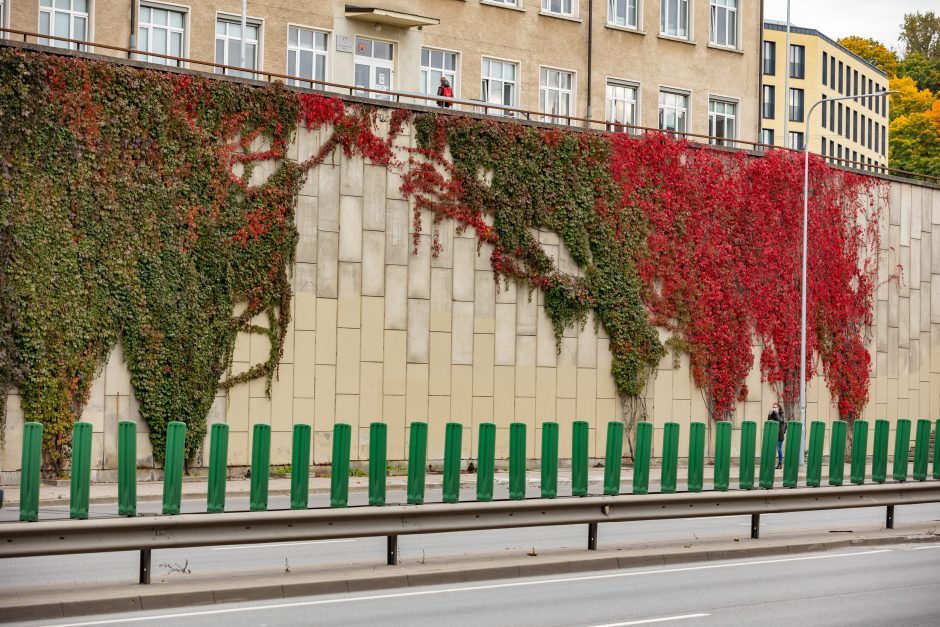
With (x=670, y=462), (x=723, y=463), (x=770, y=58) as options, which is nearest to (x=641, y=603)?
(x=670, y=462)

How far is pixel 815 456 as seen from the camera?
708 inches

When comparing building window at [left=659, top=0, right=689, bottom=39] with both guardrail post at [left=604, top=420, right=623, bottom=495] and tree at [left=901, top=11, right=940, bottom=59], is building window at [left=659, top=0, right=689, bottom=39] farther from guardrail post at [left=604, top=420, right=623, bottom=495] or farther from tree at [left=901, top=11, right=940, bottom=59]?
tree at [left=901, top=11, right=940, bottom=59]

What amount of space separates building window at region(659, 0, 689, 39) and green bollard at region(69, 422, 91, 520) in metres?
37.1

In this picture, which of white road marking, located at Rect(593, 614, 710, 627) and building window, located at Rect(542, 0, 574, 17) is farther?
building window, located at Rect(542, 0, 574, 17)

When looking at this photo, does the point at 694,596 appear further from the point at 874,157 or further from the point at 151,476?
the point at 874,157

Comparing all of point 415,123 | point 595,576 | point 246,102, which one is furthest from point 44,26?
point 595,576

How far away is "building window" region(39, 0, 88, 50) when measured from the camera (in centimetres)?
3466

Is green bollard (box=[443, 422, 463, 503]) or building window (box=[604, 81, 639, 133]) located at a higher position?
building window (box=[604, 81, 639, 133])

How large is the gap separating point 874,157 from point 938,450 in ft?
321

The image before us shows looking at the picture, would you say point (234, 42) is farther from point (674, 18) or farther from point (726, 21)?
point (726, 21)

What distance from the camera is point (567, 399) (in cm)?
3625

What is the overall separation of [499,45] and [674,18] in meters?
7.51

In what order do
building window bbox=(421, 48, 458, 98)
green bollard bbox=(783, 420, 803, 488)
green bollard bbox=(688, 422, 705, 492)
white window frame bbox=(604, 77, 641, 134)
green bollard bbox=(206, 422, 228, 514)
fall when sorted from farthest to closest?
white window frame bbox=(604, 77, 641, 134) → building window bbox=(421, 48, 458, 98) → green bollard bbox=(783, 420, 803, 488) → green bollard bbox=(688, 422, 705, 492) → green bollard bbox=(206, 422, 228, 514)

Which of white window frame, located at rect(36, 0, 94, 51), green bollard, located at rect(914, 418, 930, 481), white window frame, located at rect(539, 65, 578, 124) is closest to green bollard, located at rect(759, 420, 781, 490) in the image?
green bollard, located at rect(914, 418, 930, 481)
